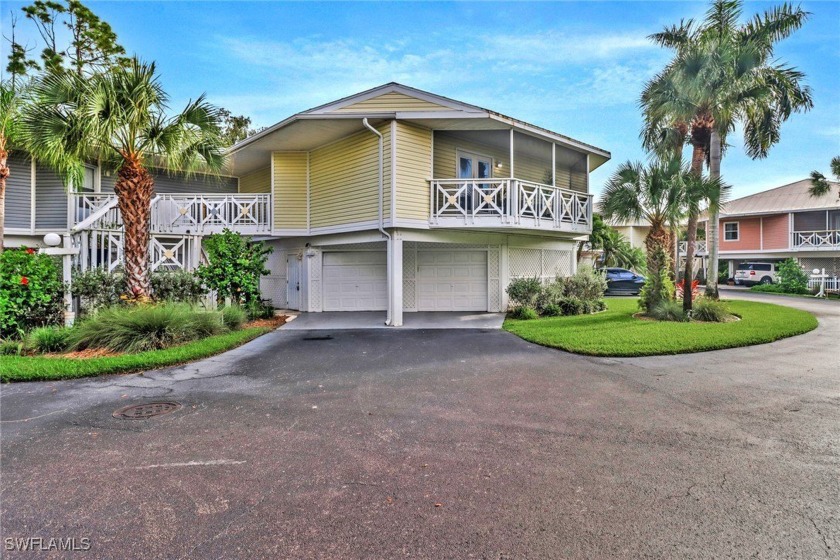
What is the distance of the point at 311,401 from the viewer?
517 cm

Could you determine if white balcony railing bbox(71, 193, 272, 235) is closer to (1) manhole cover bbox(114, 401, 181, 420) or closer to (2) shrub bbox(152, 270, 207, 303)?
(2) shrub bbox(152, 270, 207, 303)

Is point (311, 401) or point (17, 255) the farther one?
point (17, 255)

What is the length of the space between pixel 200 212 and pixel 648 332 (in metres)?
13.7

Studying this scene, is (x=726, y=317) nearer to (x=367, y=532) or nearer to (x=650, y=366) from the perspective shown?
(x=650, y=366)

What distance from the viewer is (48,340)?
763cm

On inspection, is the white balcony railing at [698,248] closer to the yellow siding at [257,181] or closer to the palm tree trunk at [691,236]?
Answer: the palm tree trunk at [691,236]

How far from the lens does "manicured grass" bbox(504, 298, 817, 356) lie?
8.02 m

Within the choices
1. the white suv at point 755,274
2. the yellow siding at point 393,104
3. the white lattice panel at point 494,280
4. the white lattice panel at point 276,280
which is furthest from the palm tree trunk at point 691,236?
the white suv at point 755,274

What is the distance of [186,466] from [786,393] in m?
7.03

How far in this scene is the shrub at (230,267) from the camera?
10.8m

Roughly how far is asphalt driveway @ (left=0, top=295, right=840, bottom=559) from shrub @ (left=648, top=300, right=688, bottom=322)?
204 inches

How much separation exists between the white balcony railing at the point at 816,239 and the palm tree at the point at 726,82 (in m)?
13.8

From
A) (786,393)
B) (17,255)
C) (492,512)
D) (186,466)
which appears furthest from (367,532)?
(17,255)

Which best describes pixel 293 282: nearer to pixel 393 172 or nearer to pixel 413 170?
pixel 393 172
